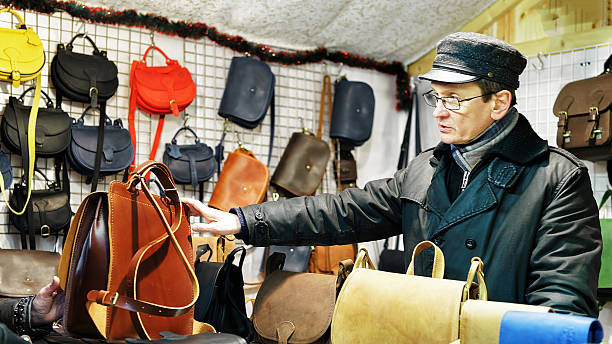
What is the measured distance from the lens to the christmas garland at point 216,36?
3787 mm

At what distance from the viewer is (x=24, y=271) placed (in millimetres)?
3209

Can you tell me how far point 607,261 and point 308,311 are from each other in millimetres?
1709

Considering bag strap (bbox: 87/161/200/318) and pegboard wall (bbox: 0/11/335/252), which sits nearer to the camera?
bag strap (bbox: 87/161/200/318)

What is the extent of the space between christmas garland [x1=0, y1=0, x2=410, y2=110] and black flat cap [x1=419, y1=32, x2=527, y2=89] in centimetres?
245

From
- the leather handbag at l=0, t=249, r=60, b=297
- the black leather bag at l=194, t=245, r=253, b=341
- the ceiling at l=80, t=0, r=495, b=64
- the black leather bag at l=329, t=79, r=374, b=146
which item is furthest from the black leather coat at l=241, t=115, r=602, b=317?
the black leather bag at l=329, t=79, r=374, b=146

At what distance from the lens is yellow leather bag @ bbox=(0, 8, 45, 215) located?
3.46 metres

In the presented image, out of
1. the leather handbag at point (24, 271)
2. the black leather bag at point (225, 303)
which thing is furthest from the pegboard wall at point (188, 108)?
the black leather bag at point (225, 303)

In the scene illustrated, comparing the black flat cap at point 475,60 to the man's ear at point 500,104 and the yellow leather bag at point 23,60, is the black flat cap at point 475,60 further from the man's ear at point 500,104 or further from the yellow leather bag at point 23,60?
the yellow leather bag at point 23,60

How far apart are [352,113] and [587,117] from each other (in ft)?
5.19

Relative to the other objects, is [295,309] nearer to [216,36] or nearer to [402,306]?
[402,306]

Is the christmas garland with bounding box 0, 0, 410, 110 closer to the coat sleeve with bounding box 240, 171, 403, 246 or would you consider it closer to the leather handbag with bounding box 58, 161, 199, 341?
the coat sleeve with bounding box 240, 171, 403, 246

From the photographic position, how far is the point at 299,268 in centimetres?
424

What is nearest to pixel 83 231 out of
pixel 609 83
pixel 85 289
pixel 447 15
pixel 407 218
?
pixel 85 289

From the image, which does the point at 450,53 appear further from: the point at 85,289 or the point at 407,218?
the point at 85,289
